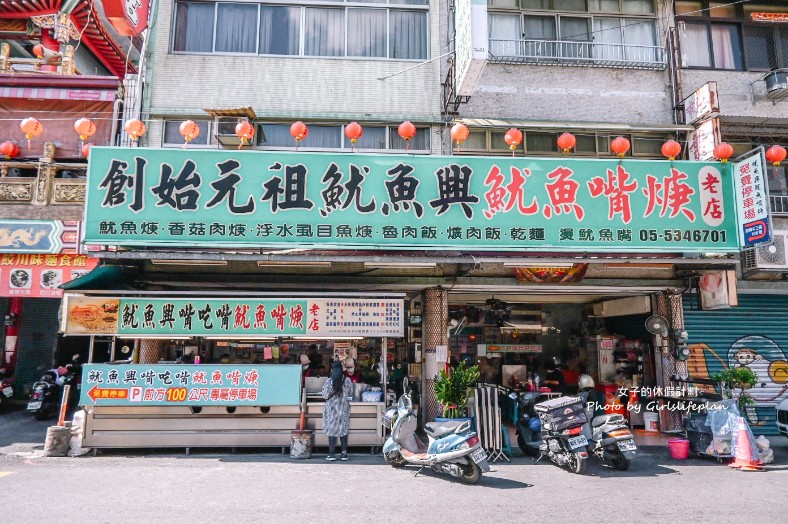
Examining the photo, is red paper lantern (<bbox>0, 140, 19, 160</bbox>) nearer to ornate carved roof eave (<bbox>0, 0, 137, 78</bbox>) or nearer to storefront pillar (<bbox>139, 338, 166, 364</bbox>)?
ornate carved roof eave (<bbox>0, 0, 137, 78</bbox>)

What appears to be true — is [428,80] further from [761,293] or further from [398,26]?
[761,293]

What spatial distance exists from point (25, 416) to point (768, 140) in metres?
21.3

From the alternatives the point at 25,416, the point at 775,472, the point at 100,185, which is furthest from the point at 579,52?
the point at 25,416

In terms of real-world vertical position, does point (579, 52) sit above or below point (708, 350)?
above

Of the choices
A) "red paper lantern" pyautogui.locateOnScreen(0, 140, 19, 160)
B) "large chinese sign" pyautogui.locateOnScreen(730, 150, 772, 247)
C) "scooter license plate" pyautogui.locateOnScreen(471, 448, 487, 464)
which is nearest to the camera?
"scooter license plate" pyautogui.locateOnScreen(471, 448, 487, 464)

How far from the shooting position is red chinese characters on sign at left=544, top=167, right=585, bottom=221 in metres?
10.5

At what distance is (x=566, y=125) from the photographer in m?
12.5

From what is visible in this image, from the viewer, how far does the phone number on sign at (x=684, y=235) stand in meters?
10.5

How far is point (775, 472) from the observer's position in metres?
9.36

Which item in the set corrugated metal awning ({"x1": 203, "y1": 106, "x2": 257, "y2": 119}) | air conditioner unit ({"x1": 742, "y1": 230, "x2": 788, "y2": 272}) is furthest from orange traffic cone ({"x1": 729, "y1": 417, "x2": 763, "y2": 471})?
corrugated metal awning ({"x1": 203, "y1": 106, "x2": 257, "y2": 119})

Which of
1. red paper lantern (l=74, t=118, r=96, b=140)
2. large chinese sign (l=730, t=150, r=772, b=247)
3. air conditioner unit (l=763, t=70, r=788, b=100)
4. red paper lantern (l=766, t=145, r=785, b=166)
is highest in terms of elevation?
air conditioner unit (l=763, t=70, r=788, b=100)

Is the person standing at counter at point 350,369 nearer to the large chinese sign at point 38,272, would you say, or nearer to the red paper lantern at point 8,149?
the large chinese sign at point 38,272

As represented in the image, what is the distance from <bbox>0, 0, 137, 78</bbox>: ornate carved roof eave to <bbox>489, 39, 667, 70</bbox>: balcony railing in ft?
34.3

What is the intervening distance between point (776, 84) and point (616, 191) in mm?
6475
